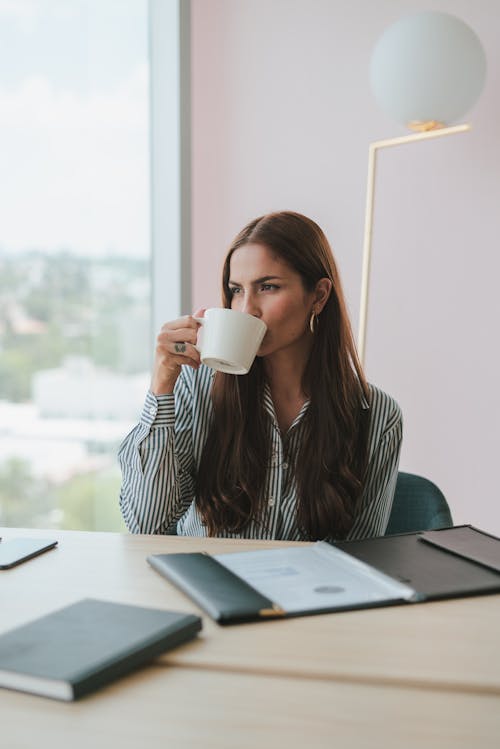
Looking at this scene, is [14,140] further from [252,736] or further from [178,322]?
[252,736]

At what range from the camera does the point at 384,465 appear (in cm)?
160

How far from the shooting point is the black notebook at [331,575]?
993 millimetres

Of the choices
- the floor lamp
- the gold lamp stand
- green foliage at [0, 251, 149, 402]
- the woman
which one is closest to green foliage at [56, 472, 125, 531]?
green foliage at [0, 251, 149, 402]

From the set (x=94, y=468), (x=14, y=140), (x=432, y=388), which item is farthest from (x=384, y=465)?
(x=14, y=140)

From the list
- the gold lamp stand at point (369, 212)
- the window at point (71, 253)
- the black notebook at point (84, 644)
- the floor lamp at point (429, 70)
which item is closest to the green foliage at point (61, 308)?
the window at point (71, 253)

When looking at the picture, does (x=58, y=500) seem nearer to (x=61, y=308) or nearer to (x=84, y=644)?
(x=61, y=308)

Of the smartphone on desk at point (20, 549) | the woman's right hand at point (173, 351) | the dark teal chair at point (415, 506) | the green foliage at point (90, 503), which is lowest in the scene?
the green foliage at point (90, 503)

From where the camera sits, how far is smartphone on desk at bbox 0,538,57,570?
3.78 feet

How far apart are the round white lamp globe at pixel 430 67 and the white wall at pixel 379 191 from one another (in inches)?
13.6

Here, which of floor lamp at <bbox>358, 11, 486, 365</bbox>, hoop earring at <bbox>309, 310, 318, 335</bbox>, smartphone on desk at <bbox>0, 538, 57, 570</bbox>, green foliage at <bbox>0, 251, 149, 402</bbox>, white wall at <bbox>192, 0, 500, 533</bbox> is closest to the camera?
smartphone on desk at <bbox>0, 538, 57, 570</bbox>

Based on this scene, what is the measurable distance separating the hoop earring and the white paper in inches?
22.8

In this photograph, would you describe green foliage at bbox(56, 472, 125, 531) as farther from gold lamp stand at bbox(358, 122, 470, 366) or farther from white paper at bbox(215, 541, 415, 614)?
white paper at bbox(215, 541, 415, 614)

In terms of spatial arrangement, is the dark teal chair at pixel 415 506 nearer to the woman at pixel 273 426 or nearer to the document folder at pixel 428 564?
the woman at pixel 273 426

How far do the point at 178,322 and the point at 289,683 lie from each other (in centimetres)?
82
